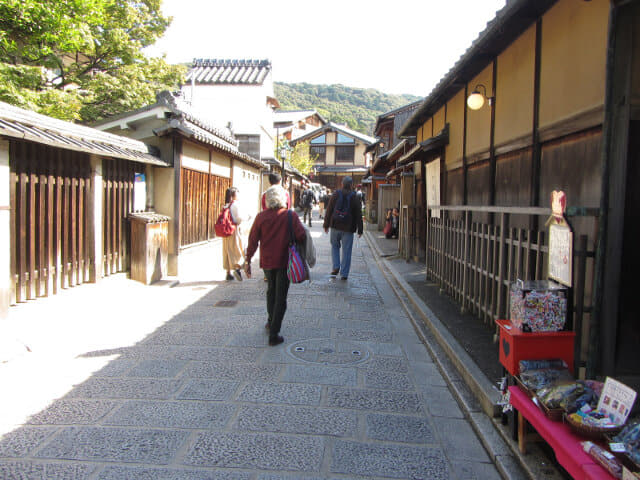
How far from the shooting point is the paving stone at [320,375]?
15.5 ft

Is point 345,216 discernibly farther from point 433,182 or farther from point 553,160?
point 553,160

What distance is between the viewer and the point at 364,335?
646cm

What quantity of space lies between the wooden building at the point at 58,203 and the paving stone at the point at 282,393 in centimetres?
369

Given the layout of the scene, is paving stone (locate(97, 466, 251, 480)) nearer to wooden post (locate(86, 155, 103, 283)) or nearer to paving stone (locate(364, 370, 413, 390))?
paving stone (locate(364, 370, 413, 390))

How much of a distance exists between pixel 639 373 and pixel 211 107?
26489mm

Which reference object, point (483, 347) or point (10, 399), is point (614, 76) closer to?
point (483, 347)

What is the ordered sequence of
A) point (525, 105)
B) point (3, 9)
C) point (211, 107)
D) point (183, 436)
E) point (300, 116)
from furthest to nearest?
point (300, 116) < point (211, 107) < point (3, 9) < point (525, 105) < point (183, 436)

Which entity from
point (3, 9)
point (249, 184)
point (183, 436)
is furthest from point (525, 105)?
point (249, 184)

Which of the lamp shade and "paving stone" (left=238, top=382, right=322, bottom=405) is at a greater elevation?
the lamp shade

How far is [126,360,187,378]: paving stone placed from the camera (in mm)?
4832

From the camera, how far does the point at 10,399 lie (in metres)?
4.16

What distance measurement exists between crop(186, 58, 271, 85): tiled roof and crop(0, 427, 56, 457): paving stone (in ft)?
85.2

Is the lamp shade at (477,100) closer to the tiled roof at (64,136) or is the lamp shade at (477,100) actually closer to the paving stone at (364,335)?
the paving stone at (364,335)

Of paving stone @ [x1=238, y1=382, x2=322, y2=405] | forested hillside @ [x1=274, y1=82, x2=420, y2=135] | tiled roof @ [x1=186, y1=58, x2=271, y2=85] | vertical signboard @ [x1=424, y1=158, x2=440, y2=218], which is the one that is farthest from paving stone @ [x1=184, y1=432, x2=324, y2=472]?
forested hillside @ [x1=274, y1=82, x2=420, y2=135]
